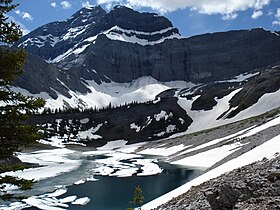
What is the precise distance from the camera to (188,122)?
504 ft

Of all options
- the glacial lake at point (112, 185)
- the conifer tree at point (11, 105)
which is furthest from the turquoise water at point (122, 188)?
the conifer tree at point (11, 105)

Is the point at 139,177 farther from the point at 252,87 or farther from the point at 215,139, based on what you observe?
the point at 252,87

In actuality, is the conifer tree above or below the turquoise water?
above

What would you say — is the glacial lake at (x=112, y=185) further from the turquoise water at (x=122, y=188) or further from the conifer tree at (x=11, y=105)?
the conifer tree at (x=11, y=105)

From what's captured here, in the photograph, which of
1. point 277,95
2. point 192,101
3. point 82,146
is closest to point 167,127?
point 192,101

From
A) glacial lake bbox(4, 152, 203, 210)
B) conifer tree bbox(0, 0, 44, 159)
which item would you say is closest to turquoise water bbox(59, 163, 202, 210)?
glacial lake bbox(4, 152, 203, 210)


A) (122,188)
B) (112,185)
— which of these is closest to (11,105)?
(122,188)

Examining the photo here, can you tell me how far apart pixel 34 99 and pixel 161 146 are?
325ft

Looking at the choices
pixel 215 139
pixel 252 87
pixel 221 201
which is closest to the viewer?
pixel 221 201

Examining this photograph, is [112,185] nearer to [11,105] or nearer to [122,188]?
[122,188]

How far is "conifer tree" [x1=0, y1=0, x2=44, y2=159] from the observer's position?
13430mm

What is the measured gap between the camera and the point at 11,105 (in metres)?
13.5

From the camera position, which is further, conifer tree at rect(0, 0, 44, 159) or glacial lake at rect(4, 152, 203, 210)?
glacial lake at rect(4, 152, 203, 210)

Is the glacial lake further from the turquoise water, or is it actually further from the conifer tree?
the conifer tree
